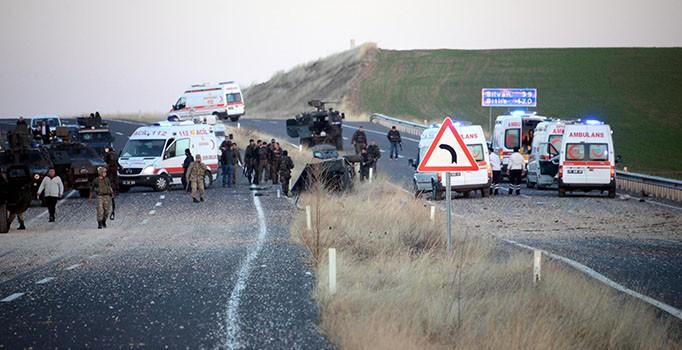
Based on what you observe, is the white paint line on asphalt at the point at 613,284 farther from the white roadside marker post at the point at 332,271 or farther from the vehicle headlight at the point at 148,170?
the vehicle headlight at the point at 148,170

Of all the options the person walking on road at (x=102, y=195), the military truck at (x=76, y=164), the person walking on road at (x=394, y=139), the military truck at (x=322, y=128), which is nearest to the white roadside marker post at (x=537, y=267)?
the person walking on road at (x=102, y=195)

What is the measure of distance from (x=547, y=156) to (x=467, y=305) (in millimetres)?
28131

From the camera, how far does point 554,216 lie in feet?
107

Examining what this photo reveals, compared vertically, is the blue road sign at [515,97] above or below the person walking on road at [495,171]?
above

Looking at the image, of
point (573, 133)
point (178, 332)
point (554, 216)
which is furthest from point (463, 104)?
point (178, 332)

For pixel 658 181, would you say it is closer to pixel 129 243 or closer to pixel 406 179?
pixel 406 179

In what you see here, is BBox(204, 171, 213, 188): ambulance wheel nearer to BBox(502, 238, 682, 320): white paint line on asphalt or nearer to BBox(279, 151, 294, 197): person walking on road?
BBox(279, 151, 294, 197): person walking on road

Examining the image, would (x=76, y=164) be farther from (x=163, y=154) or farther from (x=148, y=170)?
(x=163, y=154)

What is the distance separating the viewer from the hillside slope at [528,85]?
276ft

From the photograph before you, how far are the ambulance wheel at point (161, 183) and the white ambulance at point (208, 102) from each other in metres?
26.7

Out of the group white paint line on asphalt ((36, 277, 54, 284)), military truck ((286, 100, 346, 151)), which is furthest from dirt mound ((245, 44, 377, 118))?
white paint line on asphalt ((36, 277, 54, 284))

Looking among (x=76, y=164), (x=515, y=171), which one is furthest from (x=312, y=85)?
(x=515, y=171)

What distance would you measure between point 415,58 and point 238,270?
9868 centimetres

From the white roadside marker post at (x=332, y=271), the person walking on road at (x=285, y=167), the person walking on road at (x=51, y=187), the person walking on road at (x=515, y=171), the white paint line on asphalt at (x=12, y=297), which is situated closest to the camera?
the white roadside marker post at (x=332, y=271)
